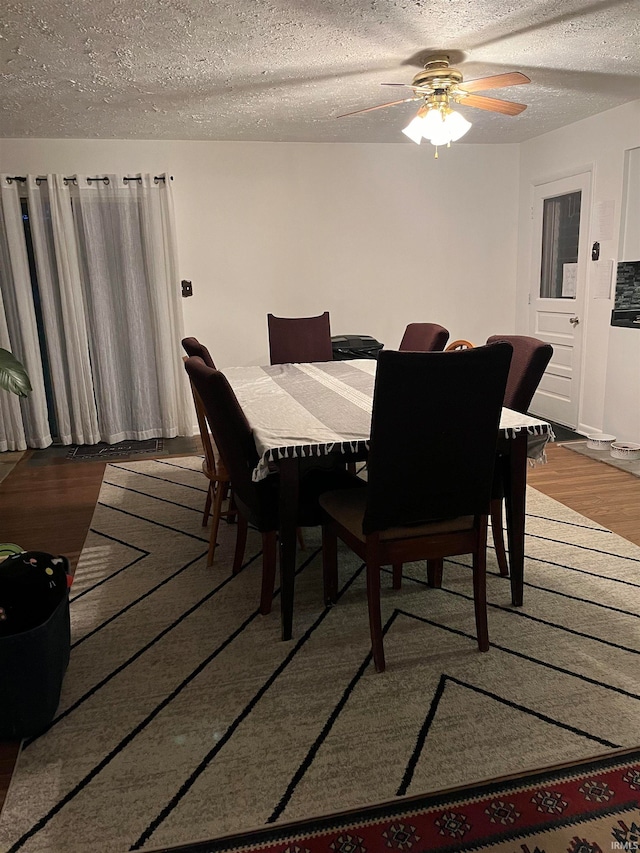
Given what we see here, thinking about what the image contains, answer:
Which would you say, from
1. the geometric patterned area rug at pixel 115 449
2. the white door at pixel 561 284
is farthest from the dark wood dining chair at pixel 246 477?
the white door at pixel 561 284

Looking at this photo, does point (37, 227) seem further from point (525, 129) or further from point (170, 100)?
point (525, 129)

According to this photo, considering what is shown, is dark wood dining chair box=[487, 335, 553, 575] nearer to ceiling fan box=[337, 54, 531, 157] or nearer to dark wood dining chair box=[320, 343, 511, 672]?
dark wood dining chair box=[320, 343, 511, 672]

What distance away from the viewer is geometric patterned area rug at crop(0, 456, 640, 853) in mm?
1501

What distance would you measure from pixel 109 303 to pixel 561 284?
3686mm

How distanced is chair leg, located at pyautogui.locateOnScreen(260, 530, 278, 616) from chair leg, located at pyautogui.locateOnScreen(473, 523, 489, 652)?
70cm

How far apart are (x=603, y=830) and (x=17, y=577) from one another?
5.45 feet

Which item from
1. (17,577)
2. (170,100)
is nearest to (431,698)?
(17,577)

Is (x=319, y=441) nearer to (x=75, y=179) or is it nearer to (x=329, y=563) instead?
(x=329, y=563)

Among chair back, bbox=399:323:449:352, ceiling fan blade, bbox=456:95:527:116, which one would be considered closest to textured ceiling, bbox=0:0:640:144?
ceiling fan blade, bbox=456:95:527:116

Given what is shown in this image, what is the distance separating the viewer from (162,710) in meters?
1.88

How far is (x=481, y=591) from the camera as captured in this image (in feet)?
6.86

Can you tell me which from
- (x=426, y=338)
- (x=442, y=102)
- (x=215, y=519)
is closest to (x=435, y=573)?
(x=215, y=519)

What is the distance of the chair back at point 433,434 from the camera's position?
69.3 inches

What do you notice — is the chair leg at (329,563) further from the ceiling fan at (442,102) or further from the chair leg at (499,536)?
the ceiling fan at (442,102)
